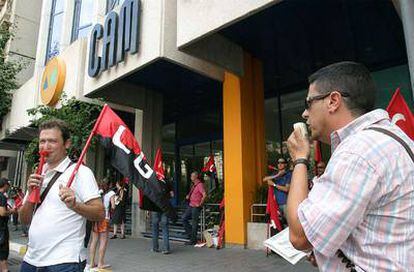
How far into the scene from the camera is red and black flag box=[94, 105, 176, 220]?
4184 mm

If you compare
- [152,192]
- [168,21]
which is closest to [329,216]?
[152,192]

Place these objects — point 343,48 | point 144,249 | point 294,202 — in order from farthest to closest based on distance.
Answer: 1. point 343,48
2. point 144,249
3. point 294,202

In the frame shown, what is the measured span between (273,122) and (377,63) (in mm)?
3591

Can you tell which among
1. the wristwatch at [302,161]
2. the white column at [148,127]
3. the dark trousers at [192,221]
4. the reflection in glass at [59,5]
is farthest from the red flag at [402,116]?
the reflection in glass at [59,5]

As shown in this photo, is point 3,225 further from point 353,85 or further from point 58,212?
point 353,85

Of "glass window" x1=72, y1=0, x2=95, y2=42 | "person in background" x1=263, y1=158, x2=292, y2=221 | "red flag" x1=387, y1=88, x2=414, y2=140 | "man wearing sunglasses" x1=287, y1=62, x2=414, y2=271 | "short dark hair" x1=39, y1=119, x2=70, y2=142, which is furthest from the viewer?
"glass window" x1=72, y1=0, x2=95, y2=42

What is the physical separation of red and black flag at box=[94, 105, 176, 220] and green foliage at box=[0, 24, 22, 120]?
17526 millimetres

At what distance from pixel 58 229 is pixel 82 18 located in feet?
47.3

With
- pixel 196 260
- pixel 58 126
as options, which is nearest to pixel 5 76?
pixel 196 260

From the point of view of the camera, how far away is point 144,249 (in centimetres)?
983

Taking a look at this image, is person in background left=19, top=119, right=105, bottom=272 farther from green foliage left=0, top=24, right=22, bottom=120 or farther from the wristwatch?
green foliage left=0, top=24, right=22, bottom=120

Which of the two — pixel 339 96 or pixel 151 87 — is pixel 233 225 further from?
pixel 339 96

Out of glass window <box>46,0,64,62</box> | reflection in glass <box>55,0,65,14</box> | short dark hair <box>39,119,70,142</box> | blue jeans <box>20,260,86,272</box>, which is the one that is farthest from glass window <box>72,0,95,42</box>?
blue jeans <box>20,260,86,272</box>

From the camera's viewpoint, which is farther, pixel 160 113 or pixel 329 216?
pixel 160 113
